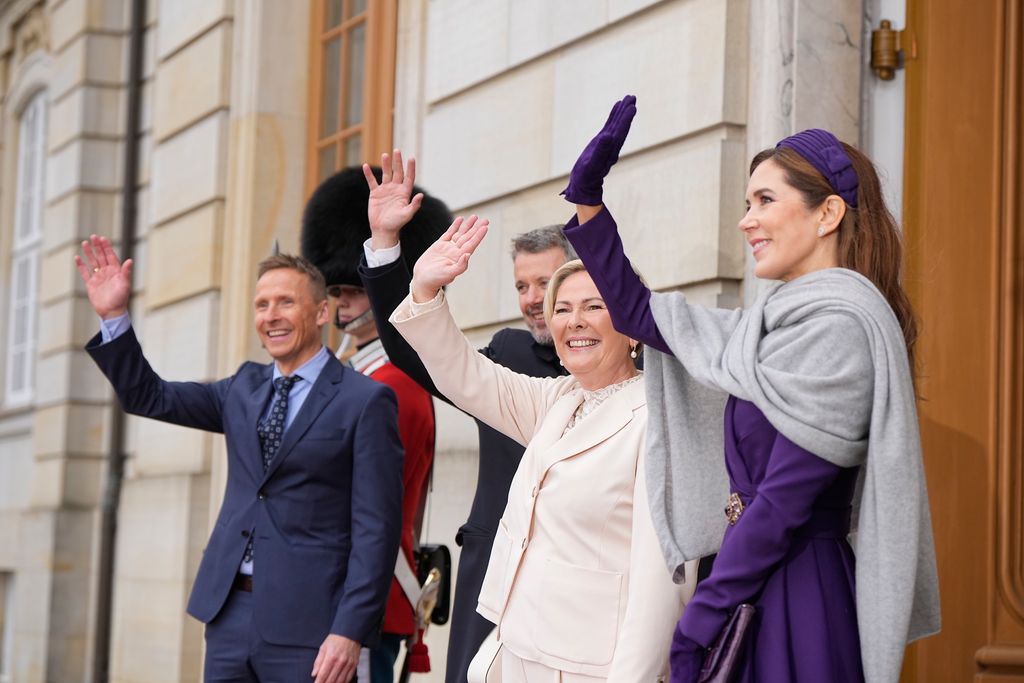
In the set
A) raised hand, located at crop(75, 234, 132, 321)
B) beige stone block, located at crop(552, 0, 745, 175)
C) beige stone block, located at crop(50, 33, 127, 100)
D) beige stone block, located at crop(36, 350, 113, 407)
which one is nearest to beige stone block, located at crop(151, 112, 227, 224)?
beige stone block, located at crop(50, 33, 127, 100)

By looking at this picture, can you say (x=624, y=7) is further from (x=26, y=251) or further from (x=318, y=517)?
(x=26, y=251)

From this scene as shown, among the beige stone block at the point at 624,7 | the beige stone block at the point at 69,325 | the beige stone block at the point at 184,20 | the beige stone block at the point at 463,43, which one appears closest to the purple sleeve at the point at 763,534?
the beige stone block at the point at 624,7

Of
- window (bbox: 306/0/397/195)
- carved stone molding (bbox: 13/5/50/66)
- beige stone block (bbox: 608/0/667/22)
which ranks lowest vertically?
beige stone block (bbox: 608/0/667/22)

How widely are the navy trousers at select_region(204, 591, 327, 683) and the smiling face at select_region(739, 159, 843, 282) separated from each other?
83.6 inches

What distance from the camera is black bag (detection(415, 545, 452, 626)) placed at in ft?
17.3

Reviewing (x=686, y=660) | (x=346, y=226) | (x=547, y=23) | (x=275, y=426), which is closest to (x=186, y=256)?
(x=346, y=226)

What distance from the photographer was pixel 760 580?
3045mm

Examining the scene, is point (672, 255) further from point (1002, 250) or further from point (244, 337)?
point (244, 337)

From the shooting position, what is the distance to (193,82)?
10.1 meters

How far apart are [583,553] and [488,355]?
1222 mm

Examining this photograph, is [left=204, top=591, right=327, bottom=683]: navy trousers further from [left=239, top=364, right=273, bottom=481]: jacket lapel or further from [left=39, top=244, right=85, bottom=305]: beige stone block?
[left=39, top=244, right=85, bottom=305]: beige stone block

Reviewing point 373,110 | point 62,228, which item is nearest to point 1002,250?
point 373,110

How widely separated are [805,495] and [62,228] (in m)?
10.6

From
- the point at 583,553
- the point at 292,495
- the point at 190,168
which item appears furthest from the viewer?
the point at 190,168
